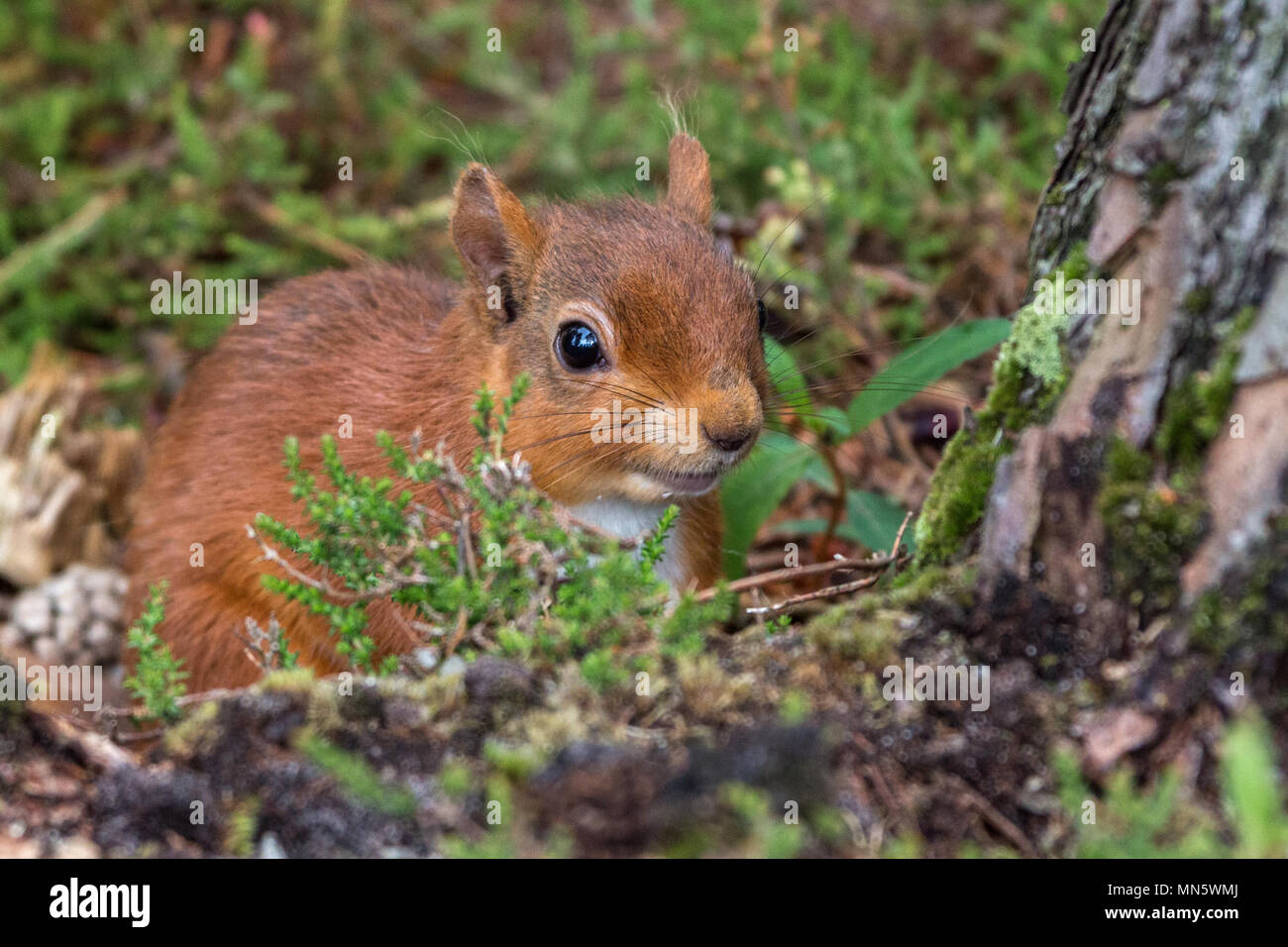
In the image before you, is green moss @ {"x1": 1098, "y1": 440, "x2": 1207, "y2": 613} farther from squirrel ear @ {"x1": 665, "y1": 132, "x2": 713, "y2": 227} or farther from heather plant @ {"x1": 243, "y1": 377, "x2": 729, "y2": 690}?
squirrel ear @ {"x1": 665, "y1": 132, "x2": 713, "y2": 227}

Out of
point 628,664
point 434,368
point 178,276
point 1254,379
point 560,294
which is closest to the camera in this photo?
→ point 1254,379

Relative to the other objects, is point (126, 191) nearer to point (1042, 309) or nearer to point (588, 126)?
point (588, 126)

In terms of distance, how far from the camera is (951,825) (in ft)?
7.22

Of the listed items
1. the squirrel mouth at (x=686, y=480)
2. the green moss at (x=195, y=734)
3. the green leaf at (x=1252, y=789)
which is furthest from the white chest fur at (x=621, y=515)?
the green leaf at (x=1252, y=789)

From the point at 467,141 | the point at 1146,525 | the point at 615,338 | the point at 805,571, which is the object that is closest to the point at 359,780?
the point at 805,571

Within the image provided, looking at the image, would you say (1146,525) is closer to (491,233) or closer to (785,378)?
(785,378)

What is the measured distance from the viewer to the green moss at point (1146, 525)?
88.5 inches

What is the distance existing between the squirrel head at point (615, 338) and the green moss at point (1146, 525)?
117 centimetres

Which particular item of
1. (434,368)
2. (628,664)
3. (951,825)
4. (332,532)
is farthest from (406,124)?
(951,825)

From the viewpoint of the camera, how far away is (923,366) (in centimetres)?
360
